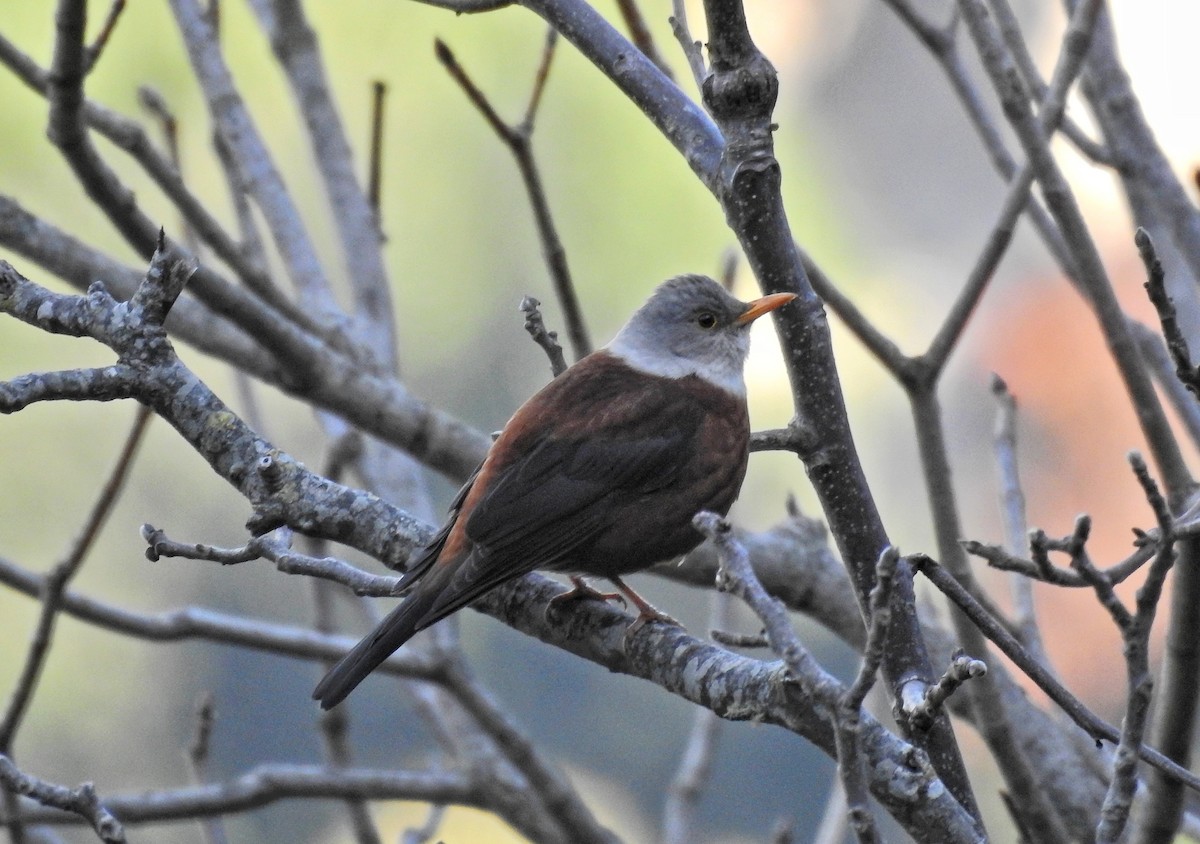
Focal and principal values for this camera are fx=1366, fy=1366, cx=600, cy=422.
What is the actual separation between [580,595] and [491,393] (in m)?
6.23

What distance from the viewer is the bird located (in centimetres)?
335

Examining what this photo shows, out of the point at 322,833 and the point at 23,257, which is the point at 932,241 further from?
the point at 23,257

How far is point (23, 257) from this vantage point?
389cm

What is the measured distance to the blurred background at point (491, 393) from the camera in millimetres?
8898

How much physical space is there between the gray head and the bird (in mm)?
67

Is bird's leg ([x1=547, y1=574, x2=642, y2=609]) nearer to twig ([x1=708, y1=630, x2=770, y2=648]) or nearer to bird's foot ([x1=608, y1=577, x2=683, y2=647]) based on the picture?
bird's foot ([x1=608, y1=577, x2=683, y2=647])

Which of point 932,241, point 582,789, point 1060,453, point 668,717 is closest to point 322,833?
point 582,789

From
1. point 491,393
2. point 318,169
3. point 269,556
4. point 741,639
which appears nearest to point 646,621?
point 741,639

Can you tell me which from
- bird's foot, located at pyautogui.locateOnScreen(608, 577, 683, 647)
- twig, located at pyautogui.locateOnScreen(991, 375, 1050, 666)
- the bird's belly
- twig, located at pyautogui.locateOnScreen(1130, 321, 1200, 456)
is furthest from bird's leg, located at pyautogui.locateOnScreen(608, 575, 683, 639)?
twig, located at pyautogui.locateOnScreen(1130, 321, 1200, 456)

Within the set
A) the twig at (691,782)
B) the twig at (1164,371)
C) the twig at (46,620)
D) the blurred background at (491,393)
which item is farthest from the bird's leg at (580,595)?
the blurred background at (491,393)

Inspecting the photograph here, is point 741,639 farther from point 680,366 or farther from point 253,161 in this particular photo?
point 253,161

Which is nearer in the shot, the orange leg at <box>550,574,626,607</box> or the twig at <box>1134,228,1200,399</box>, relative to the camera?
the twig at <box>1134,228,1200,399</box>

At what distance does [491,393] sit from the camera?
9.75 meters

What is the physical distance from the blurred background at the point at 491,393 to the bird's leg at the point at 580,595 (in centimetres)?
440
